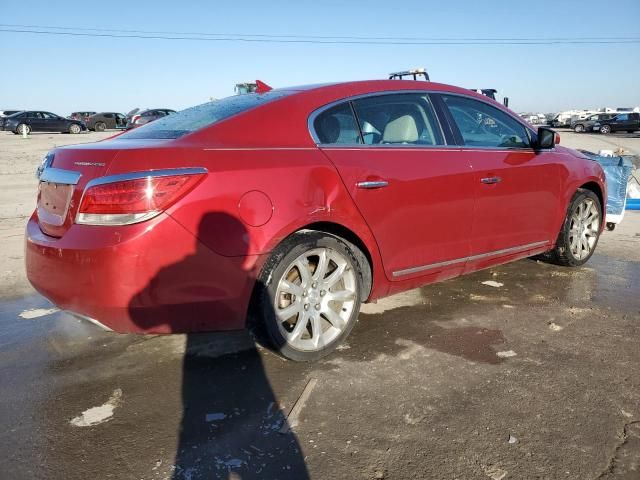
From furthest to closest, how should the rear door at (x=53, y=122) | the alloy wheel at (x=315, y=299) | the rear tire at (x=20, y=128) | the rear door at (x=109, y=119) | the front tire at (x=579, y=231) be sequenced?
the rear door at (x=109, y=119) < the rear door at (x=53, y=122) < the rear tire at (x=20, y=128) < the front tire at (x=579, y=231) < the alloy wheel at (x=315, y=299)

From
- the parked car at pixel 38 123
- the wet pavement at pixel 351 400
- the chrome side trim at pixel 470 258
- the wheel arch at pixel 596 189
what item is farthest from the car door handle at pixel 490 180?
the parked car at pixel 38 123

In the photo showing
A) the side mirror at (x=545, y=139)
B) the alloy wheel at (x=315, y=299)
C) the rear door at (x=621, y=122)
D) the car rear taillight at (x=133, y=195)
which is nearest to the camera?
the car rear taillight at (x=133, y=195)

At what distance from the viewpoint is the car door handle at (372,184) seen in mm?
3170

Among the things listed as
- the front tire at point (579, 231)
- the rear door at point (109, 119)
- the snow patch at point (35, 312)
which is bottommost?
the snow patch at point (35, 312)

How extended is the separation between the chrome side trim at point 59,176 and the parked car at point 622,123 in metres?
44.7

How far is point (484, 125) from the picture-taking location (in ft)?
13.8

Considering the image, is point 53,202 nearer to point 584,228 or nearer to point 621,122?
point 584,228

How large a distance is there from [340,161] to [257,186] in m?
0.60

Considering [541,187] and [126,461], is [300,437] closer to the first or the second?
[126,461]

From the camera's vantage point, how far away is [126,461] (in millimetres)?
2275

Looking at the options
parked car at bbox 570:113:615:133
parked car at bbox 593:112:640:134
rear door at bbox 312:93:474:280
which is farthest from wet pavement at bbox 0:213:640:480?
parked car at bbox 570:113:615:133

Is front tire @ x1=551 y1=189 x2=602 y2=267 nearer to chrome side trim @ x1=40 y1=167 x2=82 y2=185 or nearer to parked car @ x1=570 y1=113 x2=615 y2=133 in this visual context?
chrome side trim @ x1=40 y1=167 x2=82 y2=185

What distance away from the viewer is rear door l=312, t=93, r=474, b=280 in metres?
3.22

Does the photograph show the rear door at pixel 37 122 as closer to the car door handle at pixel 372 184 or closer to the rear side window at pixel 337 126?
the rear side window at pixel 337 126
